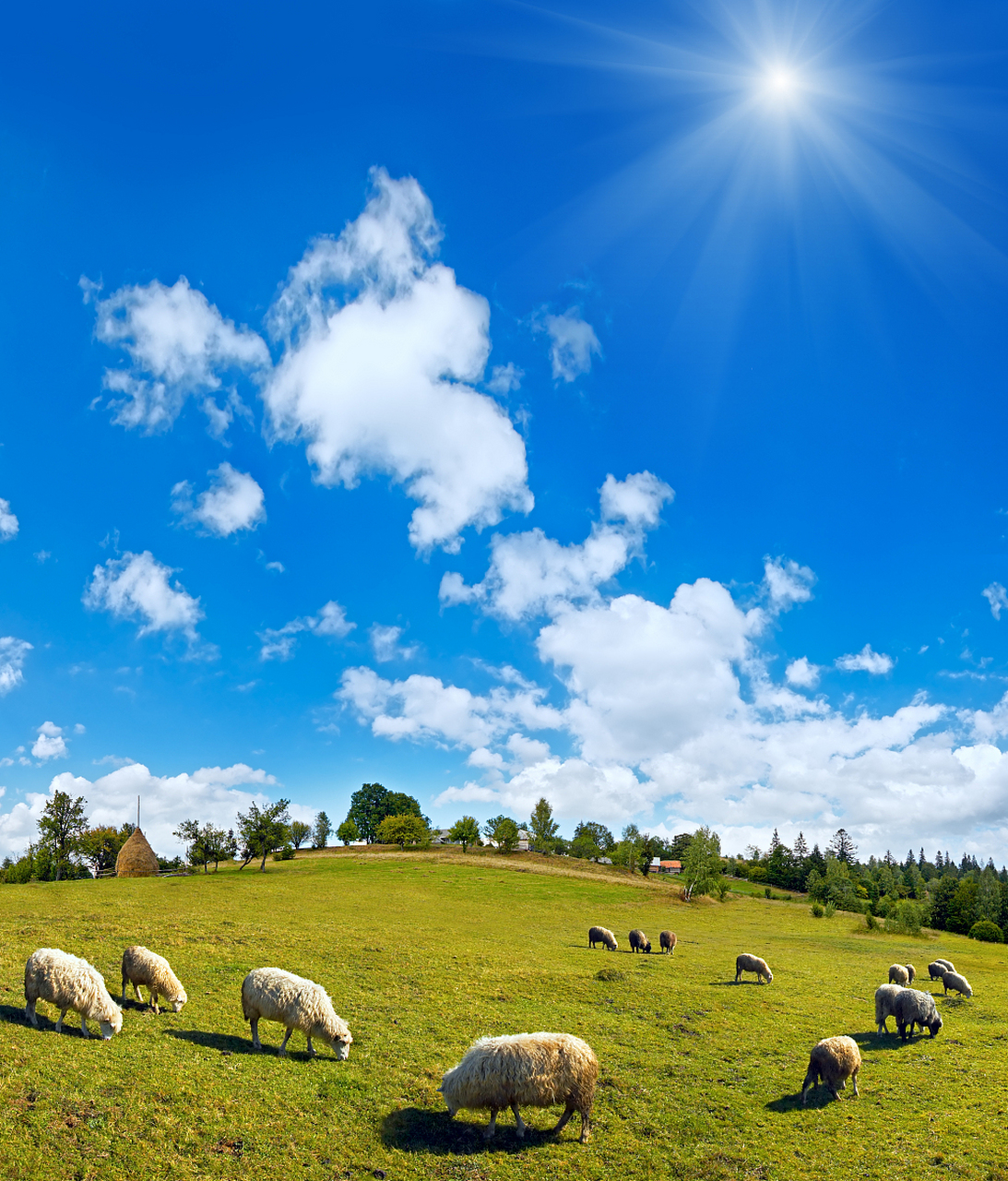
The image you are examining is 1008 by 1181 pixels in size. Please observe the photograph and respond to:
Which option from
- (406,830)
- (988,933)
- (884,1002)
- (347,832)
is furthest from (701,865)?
(347,832)

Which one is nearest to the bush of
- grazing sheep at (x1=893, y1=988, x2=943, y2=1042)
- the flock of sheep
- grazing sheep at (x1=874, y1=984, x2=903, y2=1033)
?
grazing sheep at (x1=893, y1=988, x2=943, y2=1042)

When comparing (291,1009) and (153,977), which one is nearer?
(291,1009)

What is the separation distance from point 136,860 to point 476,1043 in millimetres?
78352

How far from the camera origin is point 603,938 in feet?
138

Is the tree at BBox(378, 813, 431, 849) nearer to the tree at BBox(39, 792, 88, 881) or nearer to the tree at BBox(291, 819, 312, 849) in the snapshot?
the tree at BBox(291, 819, 312, 849)

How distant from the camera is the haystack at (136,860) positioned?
75.8 m

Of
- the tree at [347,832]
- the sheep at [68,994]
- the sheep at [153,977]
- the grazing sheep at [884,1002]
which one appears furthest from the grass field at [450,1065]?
the tree at [347,832]

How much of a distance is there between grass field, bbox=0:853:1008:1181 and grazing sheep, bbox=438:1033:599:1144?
675mm

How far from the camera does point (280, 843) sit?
294 feet

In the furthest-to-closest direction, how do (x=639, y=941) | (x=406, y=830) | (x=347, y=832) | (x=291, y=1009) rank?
(x=347, y=832), (x=406, y=830), (x=639, y=941), (x=291, y=1009)

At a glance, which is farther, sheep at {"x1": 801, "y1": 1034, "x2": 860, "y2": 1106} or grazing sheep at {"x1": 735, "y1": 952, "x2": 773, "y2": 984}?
grazing sheep at {"x1": 735, "y1": 952, "x2": 773, "y2": 984}

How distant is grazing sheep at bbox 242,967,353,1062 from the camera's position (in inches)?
688

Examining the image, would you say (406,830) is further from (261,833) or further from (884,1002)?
(884,1002)

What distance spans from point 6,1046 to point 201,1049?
439cm
